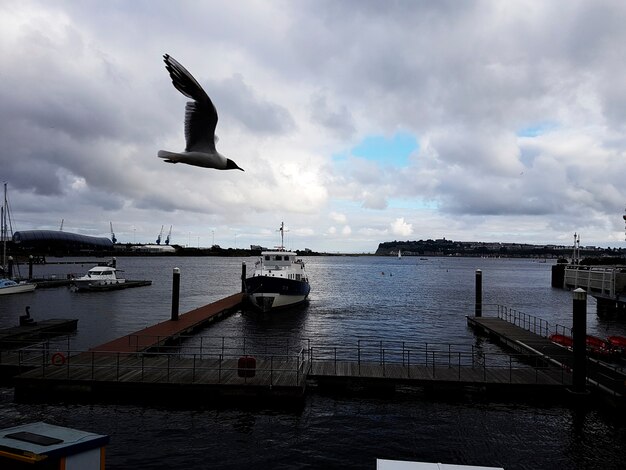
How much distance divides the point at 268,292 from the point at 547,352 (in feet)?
103

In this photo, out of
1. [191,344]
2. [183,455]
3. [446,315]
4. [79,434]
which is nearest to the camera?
[79,434]

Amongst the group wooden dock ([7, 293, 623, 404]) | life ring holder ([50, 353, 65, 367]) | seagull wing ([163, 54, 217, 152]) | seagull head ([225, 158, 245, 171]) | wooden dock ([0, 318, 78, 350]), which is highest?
seagull wing ([163, 54, 217, 152])

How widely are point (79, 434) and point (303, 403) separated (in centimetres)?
1361

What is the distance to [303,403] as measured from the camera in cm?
2083

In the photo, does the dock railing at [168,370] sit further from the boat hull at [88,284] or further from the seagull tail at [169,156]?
the boat hull at [88,284]

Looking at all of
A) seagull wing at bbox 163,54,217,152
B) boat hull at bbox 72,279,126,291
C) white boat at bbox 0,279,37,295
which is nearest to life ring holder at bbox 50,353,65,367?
seagull wing at bbox 163,54,217,152

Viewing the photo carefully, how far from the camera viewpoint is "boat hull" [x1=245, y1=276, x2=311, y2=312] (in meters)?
52.6

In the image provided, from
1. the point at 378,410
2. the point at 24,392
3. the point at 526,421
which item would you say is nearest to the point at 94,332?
the point at 24,392

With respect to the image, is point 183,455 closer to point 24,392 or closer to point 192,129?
point 24,392

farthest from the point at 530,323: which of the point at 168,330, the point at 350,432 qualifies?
the point at 168,330

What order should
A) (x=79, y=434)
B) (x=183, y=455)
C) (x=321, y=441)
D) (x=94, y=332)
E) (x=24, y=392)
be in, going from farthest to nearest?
(x=94, y=332), (x=24, y=392), (x=321, y=441), (x=183, y=455), (x=79, y=434)

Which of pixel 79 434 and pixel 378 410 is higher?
pixel 79 434

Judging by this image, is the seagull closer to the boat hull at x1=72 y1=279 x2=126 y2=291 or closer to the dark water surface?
the dark water surface

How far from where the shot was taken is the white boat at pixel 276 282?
52812 mm
